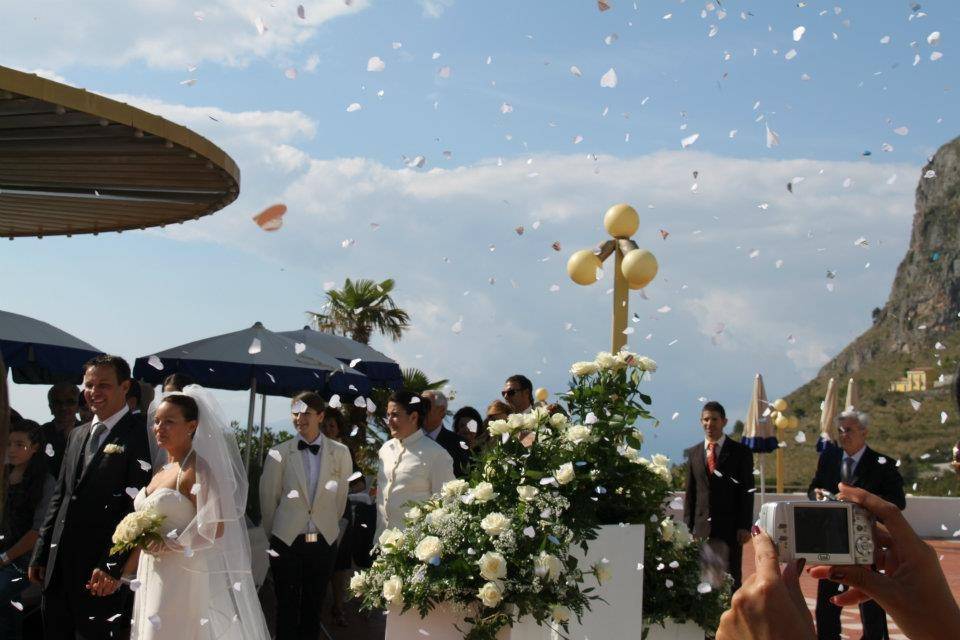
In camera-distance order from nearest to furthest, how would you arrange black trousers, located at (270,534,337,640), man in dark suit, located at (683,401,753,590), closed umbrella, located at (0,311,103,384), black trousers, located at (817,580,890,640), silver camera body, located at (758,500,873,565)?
silver camera body, located at (758,500,873,565) → black trousers, located at (270,534,337,640) → black trousers, located at (817,580,890,640) → man in dark suit, located at (683,401,753,590) → closed umbrella, located at (0,311,103,384)

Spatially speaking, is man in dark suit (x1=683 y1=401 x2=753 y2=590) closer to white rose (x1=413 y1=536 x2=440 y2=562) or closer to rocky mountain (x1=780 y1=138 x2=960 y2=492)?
white rose (x1=413 y1=536 x2=440 y2=562)

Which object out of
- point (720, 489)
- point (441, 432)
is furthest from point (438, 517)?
point (720, 489)

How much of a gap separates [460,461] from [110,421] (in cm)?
341

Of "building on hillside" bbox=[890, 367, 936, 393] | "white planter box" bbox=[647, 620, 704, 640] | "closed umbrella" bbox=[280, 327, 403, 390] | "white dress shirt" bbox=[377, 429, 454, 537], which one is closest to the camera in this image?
"white planter box" bbox=[647, 620, 704, 640]

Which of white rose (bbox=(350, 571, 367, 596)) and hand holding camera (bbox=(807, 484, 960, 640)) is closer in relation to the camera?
hand holding camera (bbox=(807, 484, 960, 640))

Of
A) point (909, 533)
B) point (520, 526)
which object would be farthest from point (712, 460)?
point (909, 533)

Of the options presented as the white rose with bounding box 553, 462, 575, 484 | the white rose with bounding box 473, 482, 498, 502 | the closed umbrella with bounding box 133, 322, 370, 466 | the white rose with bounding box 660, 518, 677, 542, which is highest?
the closed umbrella with bounding box 133, 322, 370, 466

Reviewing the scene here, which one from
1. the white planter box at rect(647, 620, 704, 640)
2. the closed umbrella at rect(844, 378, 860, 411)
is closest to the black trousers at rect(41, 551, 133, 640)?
the white planter box at rect(647, 620, 704, 640)

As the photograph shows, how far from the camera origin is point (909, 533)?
204 cm

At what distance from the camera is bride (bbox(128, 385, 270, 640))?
23.5ft

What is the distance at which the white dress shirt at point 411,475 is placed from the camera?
8734 millimetres

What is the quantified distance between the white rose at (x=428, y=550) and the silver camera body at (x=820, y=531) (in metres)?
3.78

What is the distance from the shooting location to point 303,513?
9.00 m

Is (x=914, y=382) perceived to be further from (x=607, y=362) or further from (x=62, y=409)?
(x=607, y=362)
